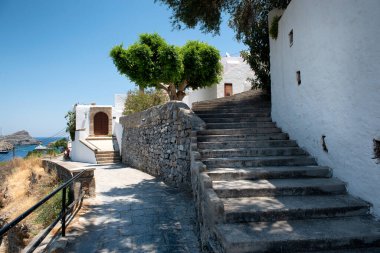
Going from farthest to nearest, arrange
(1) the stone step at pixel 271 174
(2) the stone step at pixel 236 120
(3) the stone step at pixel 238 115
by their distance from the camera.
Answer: (3) the stone step at pixel 238 115 → (2) the stone step at pixel 236 120 → (1) the stone step at pixel 271 174

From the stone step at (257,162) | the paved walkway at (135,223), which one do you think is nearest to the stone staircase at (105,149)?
the paved walkway at (135,223)

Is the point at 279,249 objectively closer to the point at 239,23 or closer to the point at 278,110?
the point at 278,110

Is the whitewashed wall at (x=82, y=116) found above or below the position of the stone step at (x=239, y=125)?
above

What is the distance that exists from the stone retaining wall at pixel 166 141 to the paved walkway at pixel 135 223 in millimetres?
760

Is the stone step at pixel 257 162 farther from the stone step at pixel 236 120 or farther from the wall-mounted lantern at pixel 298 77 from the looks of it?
the stone step at pixel 236 120

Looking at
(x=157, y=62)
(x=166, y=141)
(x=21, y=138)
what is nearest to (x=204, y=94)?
(x=157, y=62)

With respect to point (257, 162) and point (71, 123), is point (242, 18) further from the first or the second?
point (71, 123)

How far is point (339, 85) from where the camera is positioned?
4.47 meters

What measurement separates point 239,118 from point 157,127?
3.36 metres

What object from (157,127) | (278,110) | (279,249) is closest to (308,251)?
(279,249)

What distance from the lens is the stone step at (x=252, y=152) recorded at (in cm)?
581

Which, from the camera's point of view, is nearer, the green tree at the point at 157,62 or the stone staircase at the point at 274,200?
the stone staircase at the point at 274,200

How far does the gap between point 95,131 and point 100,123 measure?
→ 0.87 metres

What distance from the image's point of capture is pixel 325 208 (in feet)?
12.2
